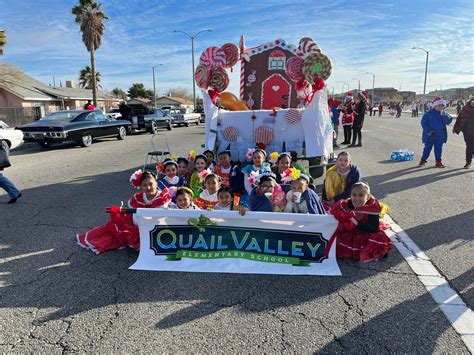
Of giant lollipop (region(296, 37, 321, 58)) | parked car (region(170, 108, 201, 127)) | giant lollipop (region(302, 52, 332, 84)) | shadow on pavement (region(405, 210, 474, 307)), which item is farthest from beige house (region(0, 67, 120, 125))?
shadow on pavement (region(405, 210, 474, 307))

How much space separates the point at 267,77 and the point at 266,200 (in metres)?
6.42

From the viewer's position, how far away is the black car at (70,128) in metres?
13.6

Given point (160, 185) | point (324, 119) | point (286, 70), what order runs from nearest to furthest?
1. point (160, 185)
2. point (324, 119)
3. point (286, 70)

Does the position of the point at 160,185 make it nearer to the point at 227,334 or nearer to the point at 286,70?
the point at 227,334

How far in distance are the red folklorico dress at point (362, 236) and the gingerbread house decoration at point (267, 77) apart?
664 centimetres

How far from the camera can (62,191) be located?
291 inches

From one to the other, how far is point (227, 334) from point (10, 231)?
385 centimetres

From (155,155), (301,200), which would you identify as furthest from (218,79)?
(301,200)

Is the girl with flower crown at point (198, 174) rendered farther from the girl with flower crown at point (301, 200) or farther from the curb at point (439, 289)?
the curb at point (439, 289)

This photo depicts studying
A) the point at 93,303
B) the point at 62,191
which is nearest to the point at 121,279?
the point at 93,303

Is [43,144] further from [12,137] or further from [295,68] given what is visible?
[295,68]

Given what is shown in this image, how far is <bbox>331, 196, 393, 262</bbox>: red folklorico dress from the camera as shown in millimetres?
3988

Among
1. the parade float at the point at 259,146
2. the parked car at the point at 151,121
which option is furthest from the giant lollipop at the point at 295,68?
the parked car at the point at 151,121

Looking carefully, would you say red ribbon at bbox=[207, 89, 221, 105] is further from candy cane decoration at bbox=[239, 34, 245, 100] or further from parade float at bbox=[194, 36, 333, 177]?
candy cane decoration at bbox=[239, 34, 245, 100]
